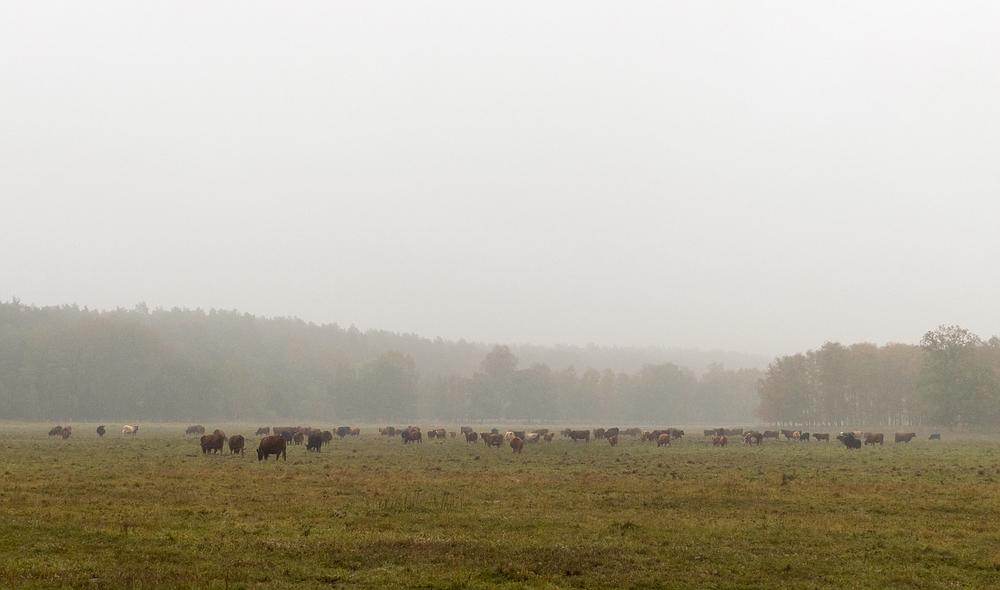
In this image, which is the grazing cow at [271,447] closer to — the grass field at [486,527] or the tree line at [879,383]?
the grass field at [486,527]

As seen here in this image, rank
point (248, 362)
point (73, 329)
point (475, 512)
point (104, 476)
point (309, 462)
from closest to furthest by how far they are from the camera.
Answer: point (475, 512) → point (104, 476) → point (309, 462) → point (73, 329) → point (248, 362)

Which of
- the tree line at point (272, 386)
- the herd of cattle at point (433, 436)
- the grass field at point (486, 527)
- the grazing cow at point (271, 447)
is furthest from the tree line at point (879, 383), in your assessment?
the grazing cow at point (271, 447)

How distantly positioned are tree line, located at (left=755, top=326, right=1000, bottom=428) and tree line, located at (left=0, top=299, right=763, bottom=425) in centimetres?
3507

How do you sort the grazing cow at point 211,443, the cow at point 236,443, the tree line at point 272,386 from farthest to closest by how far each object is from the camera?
the tree line at point 272,386
the grazing cow at point 211,443
the cow at point 236,443

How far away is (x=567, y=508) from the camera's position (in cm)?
2395

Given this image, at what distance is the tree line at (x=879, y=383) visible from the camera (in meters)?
100

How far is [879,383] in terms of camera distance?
124 meters

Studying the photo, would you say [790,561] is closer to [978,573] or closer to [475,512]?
[978,573]

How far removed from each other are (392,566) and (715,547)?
934 cm

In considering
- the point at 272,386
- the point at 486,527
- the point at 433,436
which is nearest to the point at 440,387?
the point at 272,386

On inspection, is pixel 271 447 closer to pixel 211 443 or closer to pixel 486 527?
pixel 211 443

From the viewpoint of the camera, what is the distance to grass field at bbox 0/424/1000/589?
14891 millimetres

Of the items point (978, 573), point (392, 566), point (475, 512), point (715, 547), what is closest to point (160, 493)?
point (475, 512)

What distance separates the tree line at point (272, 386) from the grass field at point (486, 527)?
111 m
